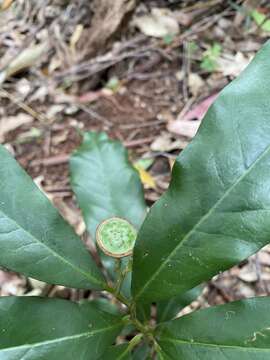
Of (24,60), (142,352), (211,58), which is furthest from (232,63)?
(142,352)

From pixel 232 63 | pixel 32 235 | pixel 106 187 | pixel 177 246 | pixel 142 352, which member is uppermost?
pixel 32 235

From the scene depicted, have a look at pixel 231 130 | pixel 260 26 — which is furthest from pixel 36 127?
pixel 231 130

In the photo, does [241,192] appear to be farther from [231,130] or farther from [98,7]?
[98,7]

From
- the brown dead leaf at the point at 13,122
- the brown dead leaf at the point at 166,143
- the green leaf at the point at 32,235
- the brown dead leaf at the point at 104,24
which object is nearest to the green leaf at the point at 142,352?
the green leaf at the point at 32,235

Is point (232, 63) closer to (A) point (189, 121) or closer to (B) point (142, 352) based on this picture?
(A) point (189, 121)

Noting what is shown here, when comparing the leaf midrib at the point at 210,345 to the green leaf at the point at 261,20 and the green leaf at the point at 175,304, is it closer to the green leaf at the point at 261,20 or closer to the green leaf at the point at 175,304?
the green leaf at the point at 175,304
